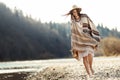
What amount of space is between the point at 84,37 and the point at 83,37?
0.03m

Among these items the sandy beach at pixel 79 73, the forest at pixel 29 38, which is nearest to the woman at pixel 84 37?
the sandy beach at pixel 79 73

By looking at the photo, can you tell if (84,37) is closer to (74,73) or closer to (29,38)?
(74,73)

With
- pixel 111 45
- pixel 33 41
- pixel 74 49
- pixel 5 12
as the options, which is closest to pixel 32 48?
pixel 33 41

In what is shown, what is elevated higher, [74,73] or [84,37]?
[84,37]

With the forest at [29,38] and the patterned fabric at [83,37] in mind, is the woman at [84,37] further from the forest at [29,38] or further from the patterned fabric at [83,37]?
the forest at [29,38]

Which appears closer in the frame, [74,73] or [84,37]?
[84,37]

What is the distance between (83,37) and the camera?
16.8m


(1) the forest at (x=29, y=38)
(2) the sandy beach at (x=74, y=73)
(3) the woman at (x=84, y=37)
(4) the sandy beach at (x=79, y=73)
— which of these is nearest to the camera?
(3) the woman at (x=84, y=37)

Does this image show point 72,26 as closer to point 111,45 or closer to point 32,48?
point 111,45

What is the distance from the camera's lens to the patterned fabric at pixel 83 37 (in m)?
16.6

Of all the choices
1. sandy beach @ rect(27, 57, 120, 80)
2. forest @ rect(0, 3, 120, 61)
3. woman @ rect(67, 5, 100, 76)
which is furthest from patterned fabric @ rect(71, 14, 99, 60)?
forest @ rect(0, 3, 120, 61)

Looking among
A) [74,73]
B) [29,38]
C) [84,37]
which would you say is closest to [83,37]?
[84,37]

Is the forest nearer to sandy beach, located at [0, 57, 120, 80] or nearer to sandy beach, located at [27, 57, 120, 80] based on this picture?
sandy beach, located at [0, 57, 120, 80]

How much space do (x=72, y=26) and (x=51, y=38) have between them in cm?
16065
